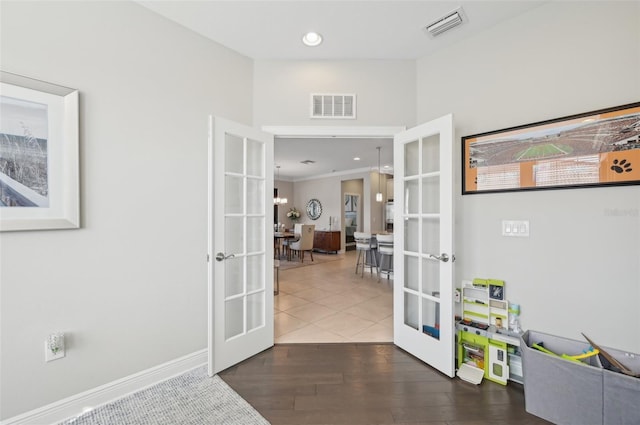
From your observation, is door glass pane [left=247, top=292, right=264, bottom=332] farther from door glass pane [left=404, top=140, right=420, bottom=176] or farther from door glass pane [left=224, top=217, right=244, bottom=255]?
door glass pane [left=404, top=140, right=420, bottom=176]

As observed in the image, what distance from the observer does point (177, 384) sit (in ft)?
6.37

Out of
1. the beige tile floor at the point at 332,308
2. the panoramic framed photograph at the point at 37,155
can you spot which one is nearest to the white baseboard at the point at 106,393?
the beige tile floor at the point at 332,308

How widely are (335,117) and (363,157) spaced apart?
4.21 m

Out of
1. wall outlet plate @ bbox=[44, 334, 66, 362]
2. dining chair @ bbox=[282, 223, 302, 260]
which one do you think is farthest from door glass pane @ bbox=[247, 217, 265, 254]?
dining chair @ bbox=[282, 223, 302, 260]

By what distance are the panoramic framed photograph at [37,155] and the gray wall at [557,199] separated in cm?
280

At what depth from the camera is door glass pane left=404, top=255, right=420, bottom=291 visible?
2395mm

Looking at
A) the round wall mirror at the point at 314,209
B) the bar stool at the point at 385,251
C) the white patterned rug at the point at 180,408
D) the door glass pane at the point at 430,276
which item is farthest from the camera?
the round wall mirror at the point at 314,209

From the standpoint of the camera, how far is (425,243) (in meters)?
2.31

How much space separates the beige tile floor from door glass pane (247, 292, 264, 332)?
1.21ft

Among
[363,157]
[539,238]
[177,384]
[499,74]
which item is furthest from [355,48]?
[363,157]

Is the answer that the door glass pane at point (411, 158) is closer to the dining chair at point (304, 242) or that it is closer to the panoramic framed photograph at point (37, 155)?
the panoramic framed photograph at point (37, 155)

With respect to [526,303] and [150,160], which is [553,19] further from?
[150,160]

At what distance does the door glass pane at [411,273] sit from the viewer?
2.39 metres

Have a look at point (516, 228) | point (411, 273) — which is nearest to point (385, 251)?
point (411, 273)
